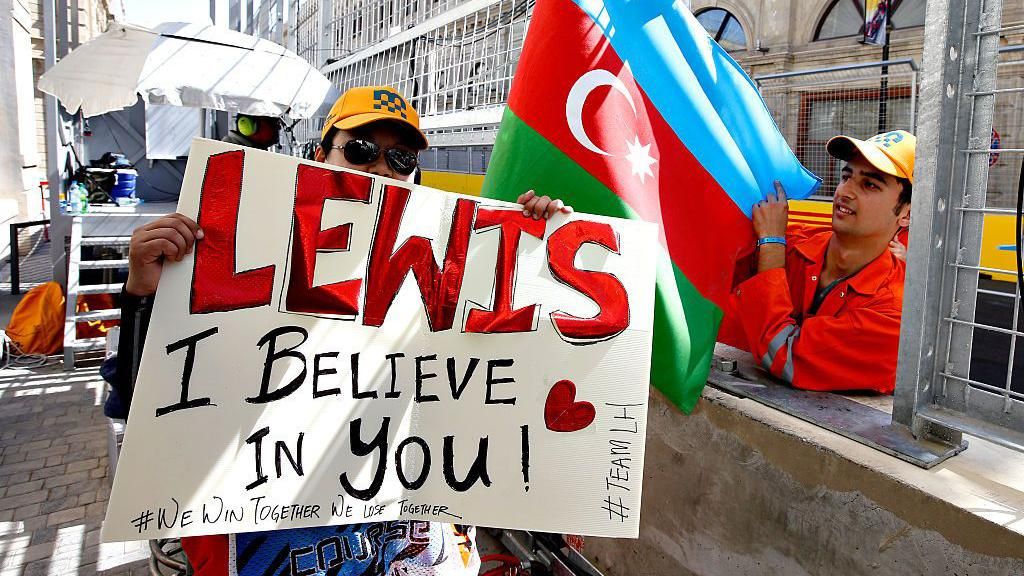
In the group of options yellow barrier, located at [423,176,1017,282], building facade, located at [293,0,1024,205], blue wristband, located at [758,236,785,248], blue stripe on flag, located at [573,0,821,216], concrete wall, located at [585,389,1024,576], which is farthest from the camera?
building facade, located at [293,0,1024,205]

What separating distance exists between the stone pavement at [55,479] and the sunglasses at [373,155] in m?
2.36

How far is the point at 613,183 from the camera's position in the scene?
2.36m

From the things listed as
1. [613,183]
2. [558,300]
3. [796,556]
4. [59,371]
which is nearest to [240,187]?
[558,300]

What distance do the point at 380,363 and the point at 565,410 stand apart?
512mm

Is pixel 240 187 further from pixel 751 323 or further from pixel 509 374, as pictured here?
pixel 751 323

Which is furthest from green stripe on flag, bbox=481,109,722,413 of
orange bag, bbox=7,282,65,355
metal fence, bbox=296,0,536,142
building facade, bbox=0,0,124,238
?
building facade, bbox=0,0,124,238

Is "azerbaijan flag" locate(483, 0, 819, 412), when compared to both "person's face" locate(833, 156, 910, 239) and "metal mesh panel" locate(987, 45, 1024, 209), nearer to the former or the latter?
"person's face" locate(833, 156, 910, 239)

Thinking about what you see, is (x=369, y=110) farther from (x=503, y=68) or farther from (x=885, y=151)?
(x=503, y=68)

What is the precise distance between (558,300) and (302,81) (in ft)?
25.3

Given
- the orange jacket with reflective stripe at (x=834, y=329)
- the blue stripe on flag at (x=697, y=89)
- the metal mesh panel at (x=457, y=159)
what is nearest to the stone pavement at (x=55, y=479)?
the orange jacket with reflective stripe at (x=834, y=329)

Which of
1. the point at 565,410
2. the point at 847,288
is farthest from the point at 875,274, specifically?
the point at 565,410

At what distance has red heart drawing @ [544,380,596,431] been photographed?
1851 mm

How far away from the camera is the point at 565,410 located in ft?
6.10

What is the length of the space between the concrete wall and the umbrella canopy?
282 inches
